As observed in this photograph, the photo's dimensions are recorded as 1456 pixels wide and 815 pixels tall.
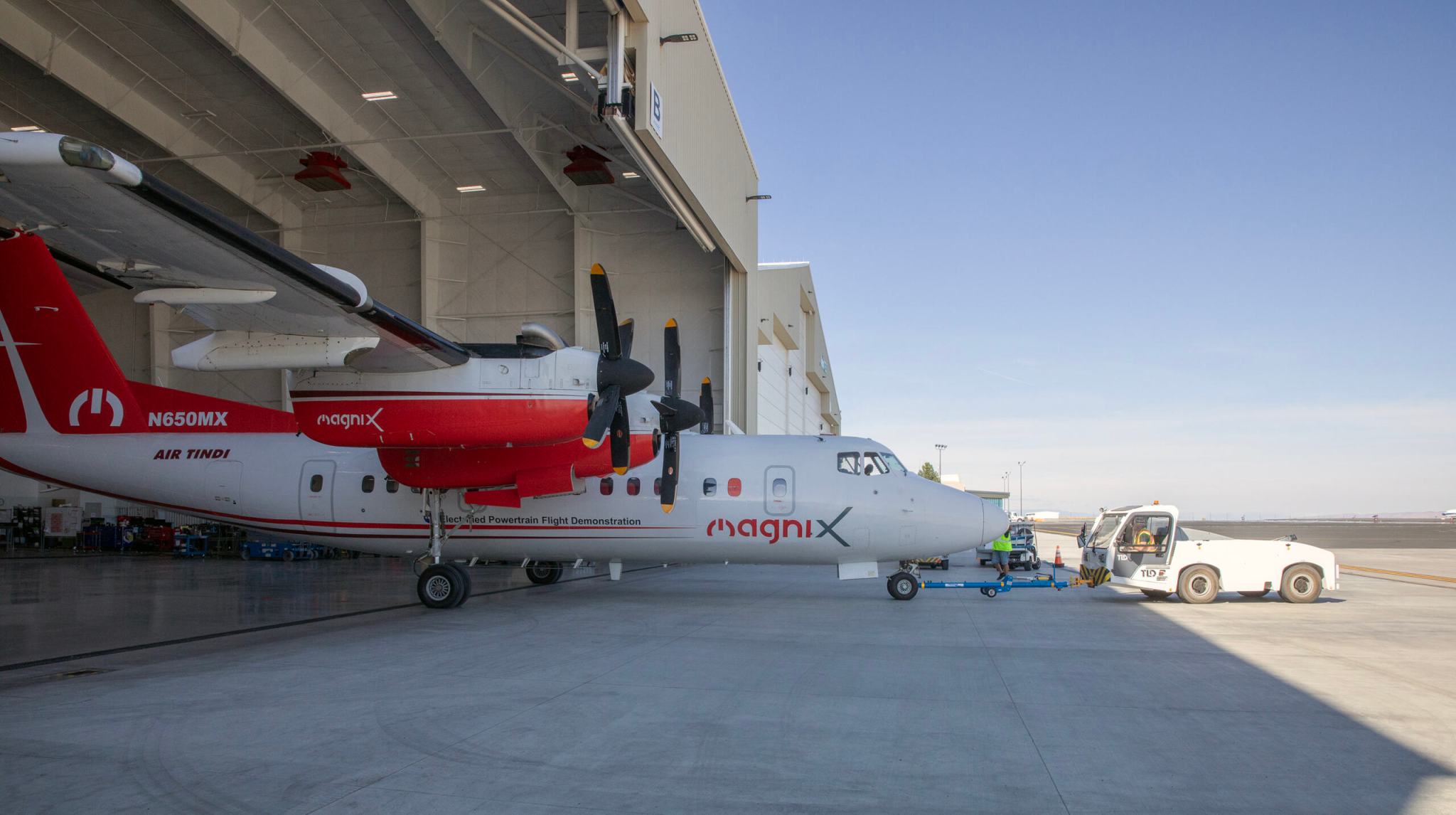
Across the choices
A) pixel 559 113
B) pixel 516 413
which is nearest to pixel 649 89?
pixel 559 113

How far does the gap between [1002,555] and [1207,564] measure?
950 centimetres

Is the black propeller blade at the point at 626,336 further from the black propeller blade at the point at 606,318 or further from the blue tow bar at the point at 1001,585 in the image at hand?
the blue tow bar at the point at 1001,585

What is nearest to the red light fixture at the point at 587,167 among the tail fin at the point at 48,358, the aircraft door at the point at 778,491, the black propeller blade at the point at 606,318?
the black propeller blade at the point at 606,318

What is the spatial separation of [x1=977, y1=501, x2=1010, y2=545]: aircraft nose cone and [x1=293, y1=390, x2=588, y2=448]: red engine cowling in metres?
7.11

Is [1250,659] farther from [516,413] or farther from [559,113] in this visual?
[559,113]

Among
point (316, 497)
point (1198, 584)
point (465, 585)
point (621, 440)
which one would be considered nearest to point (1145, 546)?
point (1198, 584)

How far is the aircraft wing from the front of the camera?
647 cm

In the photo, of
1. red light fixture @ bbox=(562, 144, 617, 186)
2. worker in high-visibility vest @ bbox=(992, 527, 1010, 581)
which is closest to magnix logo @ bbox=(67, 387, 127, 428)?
red light fixture @ bbox=(562, 144, 617, 186)

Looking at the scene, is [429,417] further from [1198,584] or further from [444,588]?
[1198,584]

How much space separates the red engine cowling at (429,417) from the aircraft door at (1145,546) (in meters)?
9.88

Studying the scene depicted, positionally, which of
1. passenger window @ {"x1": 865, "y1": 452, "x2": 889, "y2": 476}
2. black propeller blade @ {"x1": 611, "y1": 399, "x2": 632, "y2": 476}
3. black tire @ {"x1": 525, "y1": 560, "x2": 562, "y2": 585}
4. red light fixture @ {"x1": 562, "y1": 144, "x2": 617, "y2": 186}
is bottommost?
black tire @ {"x1": 525, "y1": 560, "x2": 562, "y2": 585}

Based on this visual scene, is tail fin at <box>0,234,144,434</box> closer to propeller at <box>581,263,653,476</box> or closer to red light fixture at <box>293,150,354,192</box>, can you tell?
propeller at <box>581,263,653,476</box>

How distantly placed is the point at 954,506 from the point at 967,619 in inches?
94.9

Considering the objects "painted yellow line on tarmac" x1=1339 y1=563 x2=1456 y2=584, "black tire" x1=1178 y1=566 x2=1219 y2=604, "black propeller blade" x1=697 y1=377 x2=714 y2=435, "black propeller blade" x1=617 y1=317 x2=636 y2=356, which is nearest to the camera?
"black propeller blade" x1=617 y1=317 x2=636 y2=356
